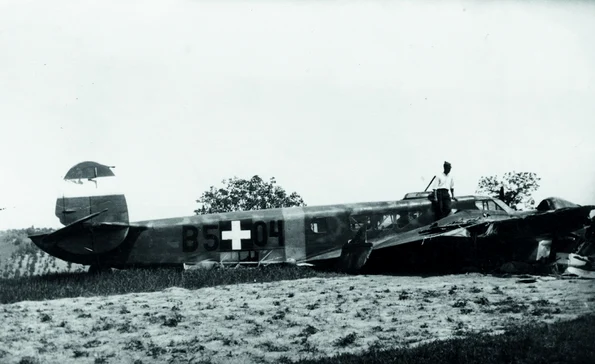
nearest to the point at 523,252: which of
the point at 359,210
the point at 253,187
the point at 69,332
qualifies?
the point at 359,210

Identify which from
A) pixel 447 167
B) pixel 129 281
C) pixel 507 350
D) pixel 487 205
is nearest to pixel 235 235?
pixel 129 281

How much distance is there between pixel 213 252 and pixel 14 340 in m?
7.55

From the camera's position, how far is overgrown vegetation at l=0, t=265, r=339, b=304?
12508 millimetres

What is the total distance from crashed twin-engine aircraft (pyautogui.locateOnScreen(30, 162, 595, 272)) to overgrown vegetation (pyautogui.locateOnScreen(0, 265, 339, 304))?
2.12 ft

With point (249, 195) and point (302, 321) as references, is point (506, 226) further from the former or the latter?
point (249, 195)

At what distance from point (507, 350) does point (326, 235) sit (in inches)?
392

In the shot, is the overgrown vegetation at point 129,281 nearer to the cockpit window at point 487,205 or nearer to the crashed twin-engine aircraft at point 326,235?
the crashed twin-engine aircraft at point 326,235

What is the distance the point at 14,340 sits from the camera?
8539 millimetres

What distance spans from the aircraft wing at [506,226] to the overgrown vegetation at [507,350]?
240 inches

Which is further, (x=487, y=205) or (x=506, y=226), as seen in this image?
(x=487, y=205)

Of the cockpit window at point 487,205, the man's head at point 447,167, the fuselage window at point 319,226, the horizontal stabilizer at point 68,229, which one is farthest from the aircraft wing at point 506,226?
the horizontal stabilizer at point 68,229

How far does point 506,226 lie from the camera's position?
45.6 feet

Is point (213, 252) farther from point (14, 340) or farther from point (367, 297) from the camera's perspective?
point (14, 340)

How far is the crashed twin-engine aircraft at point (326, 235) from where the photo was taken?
14.0 meters
